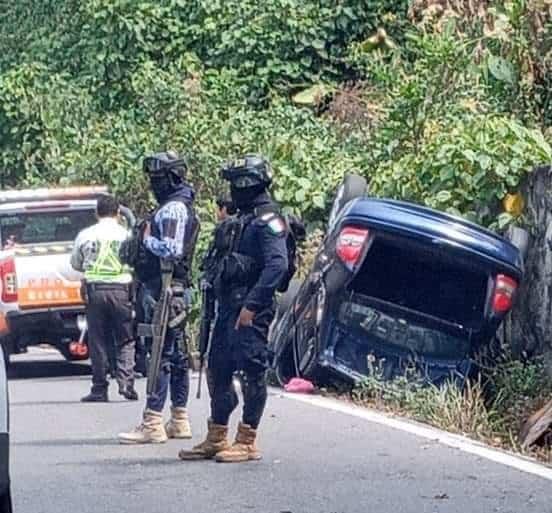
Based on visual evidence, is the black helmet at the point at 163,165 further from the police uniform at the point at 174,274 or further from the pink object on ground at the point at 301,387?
the pink object on ground at the point at 301,387

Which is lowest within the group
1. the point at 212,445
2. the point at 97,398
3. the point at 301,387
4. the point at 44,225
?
the point at 97,398

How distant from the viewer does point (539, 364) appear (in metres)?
13.7

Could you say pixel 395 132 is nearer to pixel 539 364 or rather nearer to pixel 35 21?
pixel 539 364

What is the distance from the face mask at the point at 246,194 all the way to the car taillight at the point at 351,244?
282 centimetres

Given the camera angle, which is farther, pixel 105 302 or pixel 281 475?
pixel 105 302

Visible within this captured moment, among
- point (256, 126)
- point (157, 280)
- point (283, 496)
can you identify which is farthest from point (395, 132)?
point (283, 496)

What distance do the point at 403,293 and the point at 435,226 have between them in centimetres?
91

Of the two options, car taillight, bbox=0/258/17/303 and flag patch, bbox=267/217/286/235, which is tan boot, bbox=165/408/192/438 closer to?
flag patch, bbox=267/217/286/235

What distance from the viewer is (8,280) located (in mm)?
17016

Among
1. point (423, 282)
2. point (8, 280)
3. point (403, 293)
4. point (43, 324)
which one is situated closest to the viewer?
point (423, 282)

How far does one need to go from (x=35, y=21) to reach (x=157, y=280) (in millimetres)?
16760

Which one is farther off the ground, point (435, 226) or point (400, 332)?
point (435, 226)

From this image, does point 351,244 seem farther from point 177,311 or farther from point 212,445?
point 212,445

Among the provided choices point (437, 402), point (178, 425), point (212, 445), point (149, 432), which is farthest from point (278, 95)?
point (212, 445)
